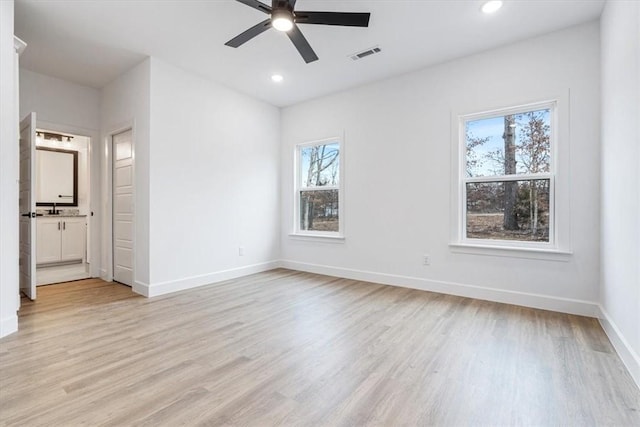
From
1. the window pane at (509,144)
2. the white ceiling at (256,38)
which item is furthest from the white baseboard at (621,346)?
the white ceiling at (256,38)

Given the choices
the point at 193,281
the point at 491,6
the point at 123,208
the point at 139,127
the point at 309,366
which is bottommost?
the point at 309,366

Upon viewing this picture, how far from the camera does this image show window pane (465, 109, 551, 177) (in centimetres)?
337

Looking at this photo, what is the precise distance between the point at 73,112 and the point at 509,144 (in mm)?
6018

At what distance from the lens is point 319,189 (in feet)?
17.2

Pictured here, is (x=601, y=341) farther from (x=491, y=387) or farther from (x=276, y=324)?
(x=276, y=324)

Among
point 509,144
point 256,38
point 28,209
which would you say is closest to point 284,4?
point 256,38

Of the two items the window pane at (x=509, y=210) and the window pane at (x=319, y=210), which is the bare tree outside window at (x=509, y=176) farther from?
the window pane at (x=319, y=210)

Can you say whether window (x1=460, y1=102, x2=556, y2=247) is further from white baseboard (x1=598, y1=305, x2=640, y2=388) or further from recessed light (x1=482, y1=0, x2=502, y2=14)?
recessed light (x1=482, y1=0, x2=502, y2=14)

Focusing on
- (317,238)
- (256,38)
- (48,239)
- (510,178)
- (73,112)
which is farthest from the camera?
(48,239)

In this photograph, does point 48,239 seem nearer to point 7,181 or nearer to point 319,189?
point 7,181

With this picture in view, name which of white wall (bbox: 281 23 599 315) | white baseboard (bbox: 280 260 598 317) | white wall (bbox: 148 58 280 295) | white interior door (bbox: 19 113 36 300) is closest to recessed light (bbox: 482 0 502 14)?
white wall (bbox: 281 23 599 315)

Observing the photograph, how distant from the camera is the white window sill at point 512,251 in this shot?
125 inches

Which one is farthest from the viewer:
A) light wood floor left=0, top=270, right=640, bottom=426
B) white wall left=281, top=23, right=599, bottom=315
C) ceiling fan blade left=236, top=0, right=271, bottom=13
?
white wall left=281, top=23, right=599, bottom=315

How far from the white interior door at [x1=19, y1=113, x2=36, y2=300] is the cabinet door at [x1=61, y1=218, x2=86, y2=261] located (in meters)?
2.21
